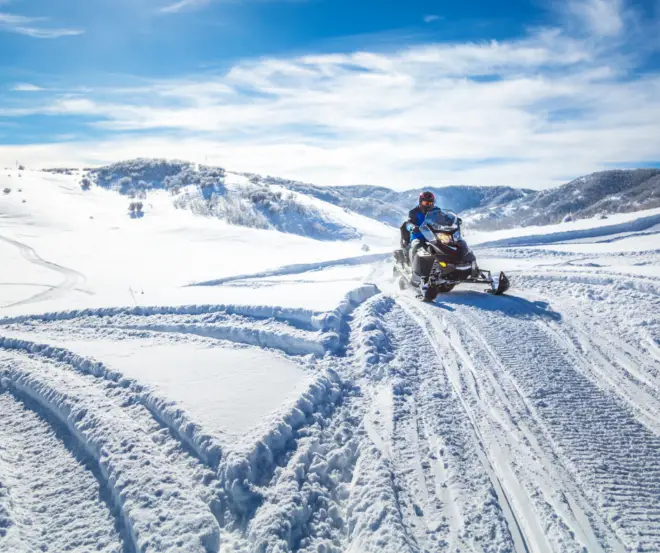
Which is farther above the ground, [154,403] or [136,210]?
[136,210]

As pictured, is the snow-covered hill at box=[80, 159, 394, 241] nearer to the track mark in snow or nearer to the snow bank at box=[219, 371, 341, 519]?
the track mark in snow

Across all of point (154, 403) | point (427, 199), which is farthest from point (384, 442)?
point (427, 199)

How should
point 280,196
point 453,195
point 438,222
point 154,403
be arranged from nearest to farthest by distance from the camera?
point 154,403 → point 438,222 → point 280,196 → point 453,195

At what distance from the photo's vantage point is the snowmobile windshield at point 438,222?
973 centimetres

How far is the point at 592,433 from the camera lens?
4152 mm

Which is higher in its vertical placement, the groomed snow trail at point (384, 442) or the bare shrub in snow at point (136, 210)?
the bare shrub in snow at point (136, 210)

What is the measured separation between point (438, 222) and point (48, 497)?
8.58m

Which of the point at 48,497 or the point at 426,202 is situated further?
the point at 426,202

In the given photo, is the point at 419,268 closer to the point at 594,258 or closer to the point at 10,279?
the point at 594,258

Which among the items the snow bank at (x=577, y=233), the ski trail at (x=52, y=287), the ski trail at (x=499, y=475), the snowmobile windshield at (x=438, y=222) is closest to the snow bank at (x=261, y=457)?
the ski trail at (x=499, y=475)

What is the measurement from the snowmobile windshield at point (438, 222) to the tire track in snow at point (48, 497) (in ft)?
25.5

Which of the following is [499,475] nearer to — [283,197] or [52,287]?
[52,287]

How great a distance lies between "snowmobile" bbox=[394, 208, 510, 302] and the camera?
9109 mm

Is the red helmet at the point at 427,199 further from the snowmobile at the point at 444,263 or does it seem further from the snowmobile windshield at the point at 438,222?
the snowmobile at the point at 444,263
